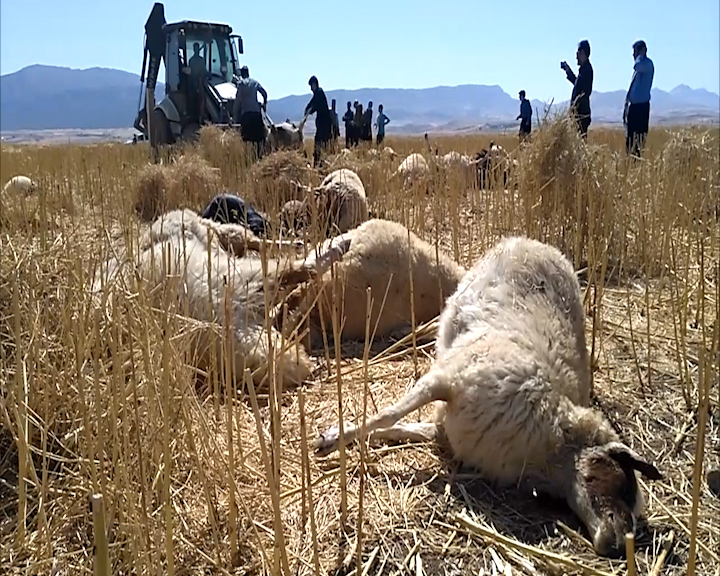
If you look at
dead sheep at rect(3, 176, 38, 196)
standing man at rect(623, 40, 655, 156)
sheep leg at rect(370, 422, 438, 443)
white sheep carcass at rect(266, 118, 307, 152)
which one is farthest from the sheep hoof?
white sheep carcass at rect(266, 118, 307, 152)

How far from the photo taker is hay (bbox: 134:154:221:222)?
7363 mm

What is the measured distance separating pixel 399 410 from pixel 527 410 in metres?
0.53

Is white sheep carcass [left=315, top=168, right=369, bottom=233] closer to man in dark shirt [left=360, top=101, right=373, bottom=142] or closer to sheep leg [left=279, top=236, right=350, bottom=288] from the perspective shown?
sheep leg [left=279, top=236, right=350, bottom=288]

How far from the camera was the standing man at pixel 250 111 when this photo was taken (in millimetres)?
10484

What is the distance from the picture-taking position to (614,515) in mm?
2176

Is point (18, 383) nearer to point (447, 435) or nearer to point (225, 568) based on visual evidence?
point (225, 568)

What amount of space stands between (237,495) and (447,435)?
89 centimetres

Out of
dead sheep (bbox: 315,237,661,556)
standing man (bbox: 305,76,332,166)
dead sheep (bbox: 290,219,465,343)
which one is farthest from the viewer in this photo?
standing man (bbox: 305,76,332,166)

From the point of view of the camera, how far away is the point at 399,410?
9.07ft

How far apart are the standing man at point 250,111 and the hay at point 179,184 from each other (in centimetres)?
185

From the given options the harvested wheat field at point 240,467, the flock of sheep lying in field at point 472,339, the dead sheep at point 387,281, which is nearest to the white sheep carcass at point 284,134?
the flock of sheep lying in field at point 472,339

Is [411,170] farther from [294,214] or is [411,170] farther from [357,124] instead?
[357,124]

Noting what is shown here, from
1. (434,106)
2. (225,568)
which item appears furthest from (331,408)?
(434,106)

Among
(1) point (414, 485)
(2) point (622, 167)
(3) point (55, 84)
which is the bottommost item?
(1) point (414, 485)
